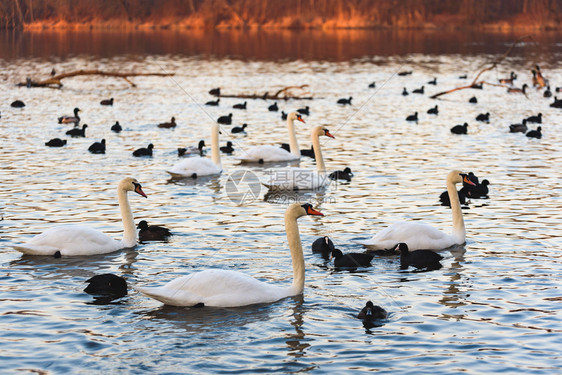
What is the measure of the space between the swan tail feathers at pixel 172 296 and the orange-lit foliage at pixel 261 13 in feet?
333

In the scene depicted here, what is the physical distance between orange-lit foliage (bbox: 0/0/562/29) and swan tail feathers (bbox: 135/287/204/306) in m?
101

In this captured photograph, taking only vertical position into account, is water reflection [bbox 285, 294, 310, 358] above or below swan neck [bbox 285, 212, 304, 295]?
below

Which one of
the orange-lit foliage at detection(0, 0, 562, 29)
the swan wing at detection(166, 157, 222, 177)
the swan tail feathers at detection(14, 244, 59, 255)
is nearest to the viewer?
the swan tail feathers at detection(14, 244, 59, 255)

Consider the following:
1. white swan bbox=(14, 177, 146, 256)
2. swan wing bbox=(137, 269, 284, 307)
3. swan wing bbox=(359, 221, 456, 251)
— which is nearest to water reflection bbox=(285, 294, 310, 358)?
swan wing bbox=(137, 269, 284, 307)

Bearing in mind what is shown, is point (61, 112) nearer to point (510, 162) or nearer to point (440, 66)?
point (510, 162)

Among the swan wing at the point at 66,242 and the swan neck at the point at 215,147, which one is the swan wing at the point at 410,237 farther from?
the swan neck at the point at 215,147

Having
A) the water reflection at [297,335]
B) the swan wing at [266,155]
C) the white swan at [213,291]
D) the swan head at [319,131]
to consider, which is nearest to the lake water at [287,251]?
the water reflection at [297,335]

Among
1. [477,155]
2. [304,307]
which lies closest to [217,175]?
[477,155]

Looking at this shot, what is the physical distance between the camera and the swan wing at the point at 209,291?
39.6 feet

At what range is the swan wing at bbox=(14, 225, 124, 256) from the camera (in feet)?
48.4

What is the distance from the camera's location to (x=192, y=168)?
22.8 m

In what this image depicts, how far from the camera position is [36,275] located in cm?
1402

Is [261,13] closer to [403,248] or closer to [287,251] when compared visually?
[287,251]

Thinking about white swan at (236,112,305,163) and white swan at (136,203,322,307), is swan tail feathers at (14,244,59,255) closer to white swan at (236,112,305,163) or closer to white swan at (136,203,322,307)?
white swan at (136,203,322,307)
